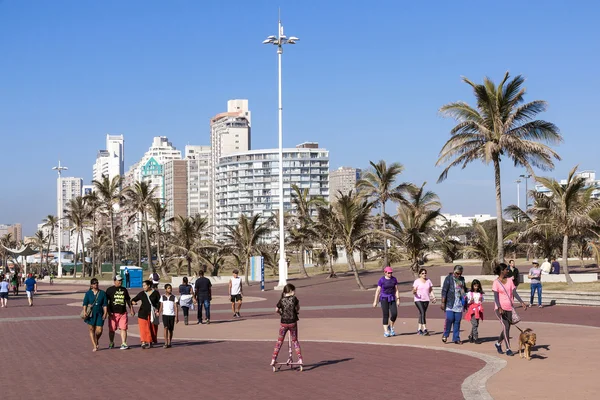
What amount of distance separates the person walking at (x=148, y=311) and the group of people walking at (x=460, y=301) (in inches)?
194

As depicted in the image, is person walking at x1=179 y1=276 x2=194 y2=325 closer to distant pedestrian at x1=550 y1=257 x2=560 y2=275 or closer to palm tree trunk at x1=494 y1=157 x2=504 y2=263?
palm tree trunk at x1=494 y1=157 x2=504 y2=263

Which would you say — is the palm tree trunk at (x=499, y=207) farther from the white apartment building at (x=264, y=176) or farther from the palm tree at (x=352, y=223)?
the white apartment building at (x=264, y=176)

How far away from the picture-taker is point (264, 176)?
626 feet

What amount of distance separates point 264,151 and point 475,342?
17592cm

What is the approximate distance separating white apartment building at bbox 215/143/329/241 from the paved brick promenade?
6500 inches

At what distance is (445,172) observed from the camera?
33.4 metres

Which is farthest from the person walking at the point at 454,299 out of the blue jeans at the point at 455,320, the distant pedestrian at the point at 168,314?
the distant pedestrian at the point at 168,314

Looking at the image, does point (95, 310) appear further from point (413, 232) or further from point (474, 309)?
point (413, 232)

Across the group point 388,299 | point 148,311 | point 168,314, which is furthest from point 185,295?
point 388,299

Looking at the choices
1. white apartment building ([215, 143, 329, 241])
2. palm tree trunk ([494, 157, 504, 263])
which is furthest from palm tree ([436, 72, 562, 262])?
white apartment building ([215, 143, 329, 241])

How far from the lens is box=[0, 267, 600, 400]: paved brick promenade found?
10.3 meters

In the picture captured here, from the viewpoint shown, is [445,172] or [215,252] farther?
[215,252]

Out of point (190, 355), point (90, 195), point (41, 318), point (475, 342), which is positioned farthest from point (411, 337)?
point (90, 195)

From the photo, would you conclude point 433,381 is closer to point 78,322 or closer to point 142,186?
point 78,322
